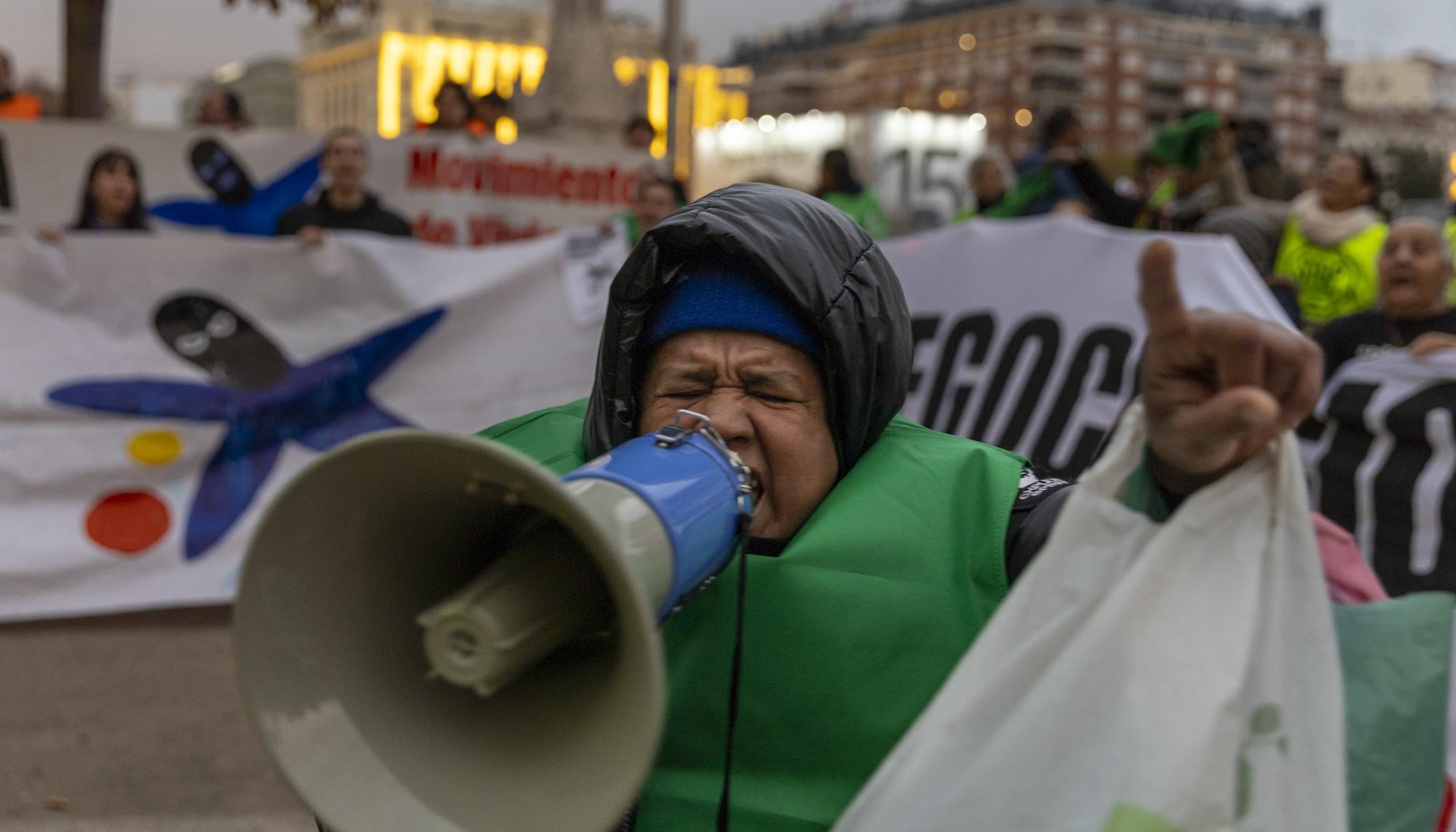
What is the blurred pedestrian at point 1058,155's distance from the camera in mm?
6141

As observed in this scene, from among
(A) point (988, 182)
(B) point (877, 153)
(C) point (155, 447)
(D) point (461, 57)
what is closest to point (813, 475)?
(C) point (155, 447)

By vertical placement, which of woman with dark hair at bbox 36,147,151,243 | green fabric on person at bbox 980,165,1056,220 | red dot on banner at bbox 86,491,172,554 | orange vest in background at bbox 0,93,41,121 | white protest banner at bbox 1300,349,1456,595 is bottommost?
red dot on banner at bbox 86,491,172,554

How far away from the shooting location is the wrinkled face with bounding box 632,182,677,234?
246 inches

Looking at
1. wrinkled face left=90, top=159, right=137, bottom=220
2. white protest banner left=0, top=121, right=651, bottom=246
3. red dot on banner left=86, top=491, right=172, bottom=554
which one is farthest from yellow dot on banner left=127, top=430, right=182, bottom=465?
white protest banner left=0, top=121, right=651, bottom=246

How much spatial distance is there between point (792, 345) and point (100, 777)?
253cm

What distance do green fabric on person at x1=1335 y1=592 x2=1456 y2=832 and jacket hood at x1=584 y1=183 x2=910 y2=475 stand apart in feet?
1.96

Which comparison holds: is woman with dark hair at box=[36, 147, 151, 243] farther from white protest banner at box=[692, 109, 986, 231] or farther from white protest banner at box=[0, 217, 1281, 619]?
white protest banner at box=[692, 109, 986, 231]

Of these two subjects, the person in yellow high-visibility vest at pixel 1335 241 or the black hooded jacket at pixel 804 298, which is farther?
the person in yellow high-visibility vest at pixel 1335 241

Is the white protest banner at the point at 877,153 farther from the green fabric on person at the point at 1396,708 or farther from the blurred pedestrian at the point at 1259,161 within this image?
the green fabric on person at the point at 1396,708

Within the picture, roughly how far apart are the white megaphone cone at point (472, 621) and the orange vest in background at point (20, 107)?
7.24m

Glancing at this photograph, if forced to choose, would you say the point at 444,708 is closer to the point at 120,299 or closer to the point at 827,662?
the point at 827,662

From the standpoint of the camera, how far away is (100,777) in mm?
3355

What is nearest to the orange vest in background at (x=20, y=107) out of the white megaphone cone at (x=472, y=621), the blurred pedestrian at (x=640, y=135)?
the blurred pedestrian at (x=640, y=135)

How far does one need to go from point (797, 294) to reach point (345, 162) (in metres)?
4.79
